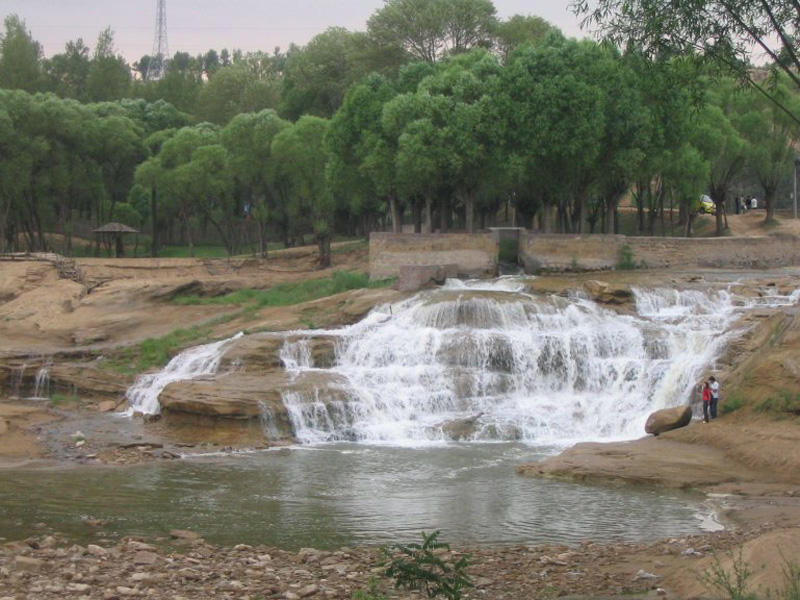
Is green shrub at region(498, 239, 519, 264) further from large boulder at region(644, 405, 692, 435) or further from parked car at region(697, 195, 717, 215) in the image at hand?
large boulder at region(644, 405, 692, 435)

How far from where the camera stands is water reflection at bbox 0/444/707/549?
686 inches

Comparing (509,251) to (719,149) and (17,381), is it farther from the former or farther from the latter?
(17,381)

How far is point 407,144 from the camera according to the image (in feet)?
140

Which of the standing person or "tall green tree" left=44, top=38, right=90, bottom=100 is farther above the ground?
"tall green tree" left=44, top=38, right=90, bottom=100

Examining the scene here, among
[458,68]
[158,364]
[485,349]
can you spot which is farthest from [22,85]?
[485,349]

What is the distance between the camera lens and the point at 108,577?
13492mm

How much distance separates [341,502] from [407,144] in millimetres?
24602

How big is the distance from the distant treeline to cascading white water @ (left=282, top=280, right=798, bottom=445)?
6.64 meters

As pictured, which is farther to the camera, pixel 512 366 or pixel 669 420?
pixel 512 366

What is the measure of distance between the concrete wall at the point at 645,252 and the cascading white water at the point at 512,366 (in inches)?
299

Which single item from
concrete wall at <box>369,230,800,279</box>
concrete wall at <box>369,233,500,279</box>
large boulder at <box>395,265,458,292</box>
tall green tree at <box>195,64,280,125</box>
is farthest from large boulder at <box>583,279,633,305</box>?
tall green tree at <box>195,64,280,125</box>

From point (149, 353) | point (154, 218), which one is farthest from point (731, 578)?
point (154, 218)

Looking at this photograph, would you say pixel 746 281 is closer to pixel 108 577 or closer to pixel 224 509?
pixel 224 509

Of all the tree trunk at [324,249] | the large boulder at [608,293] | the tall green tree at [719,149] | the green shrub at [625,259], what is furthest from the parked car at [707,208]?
the large boulder at [608,293]
